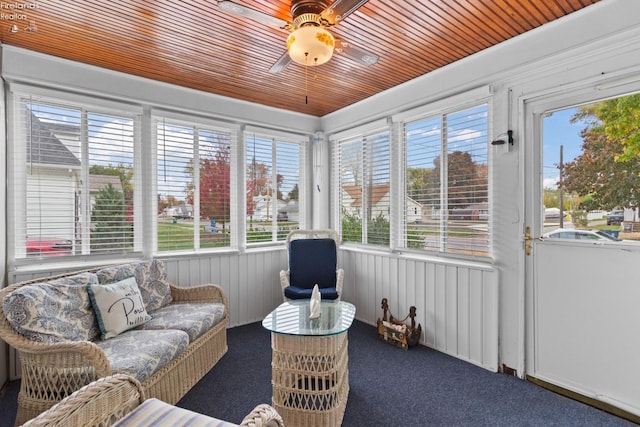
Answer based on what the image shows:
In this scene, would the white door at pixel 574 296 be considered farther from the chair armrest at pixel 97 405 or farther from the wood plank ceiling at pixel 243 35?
the chair armrest at pixel 97 405

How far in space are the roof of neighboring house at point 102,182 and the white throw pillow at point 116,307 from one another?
3.35 feet

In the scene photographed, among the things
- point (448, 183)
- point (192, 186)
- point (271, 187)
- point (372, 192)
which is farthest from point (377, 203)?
point (192, 186)

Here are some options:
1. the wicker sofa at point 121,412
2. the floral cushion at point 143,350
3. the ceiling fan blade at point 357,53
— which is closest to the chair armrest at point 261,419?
the wicker sofa at point 121,412

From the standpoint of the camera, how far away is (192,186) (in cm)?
347

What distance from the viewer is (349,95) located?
3.63 meters

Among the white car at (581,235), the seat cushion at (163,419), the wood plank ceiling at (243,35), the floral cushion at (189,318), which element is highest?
the wood plank ceiling at (243,35)

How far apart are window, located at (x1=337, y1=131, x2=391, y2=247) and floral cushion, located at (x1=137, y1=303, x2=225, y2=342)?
6.22 feet

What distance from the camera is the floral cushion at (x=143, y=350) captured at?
1812mm

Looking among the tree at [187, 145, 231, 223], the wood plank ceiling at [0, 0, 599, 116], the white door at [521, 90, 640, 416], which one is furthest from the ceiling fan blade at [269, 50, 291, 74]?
the white door at [521, 90, 640, 416]

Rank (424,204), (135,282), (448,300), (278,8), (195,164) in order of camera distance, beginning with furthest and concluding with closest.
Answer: (195,164), (424,204), (448,300), (135,282), (278,8)

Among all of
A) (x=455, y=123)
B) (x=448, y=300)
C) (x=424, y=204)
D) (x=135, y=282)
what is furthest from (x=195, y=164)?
(x=448, y=300)

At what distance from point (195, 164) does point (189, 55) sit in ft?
3.90

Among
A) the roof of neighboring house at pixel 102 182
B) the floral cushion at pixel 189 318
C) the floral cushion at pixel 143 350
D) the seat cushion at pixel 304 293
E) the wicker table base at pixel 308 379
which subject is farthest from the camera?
the seat cushion at pixel 304 293

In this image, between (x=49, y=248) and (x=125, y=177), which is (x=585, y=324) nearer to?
(x=125, y=177)
